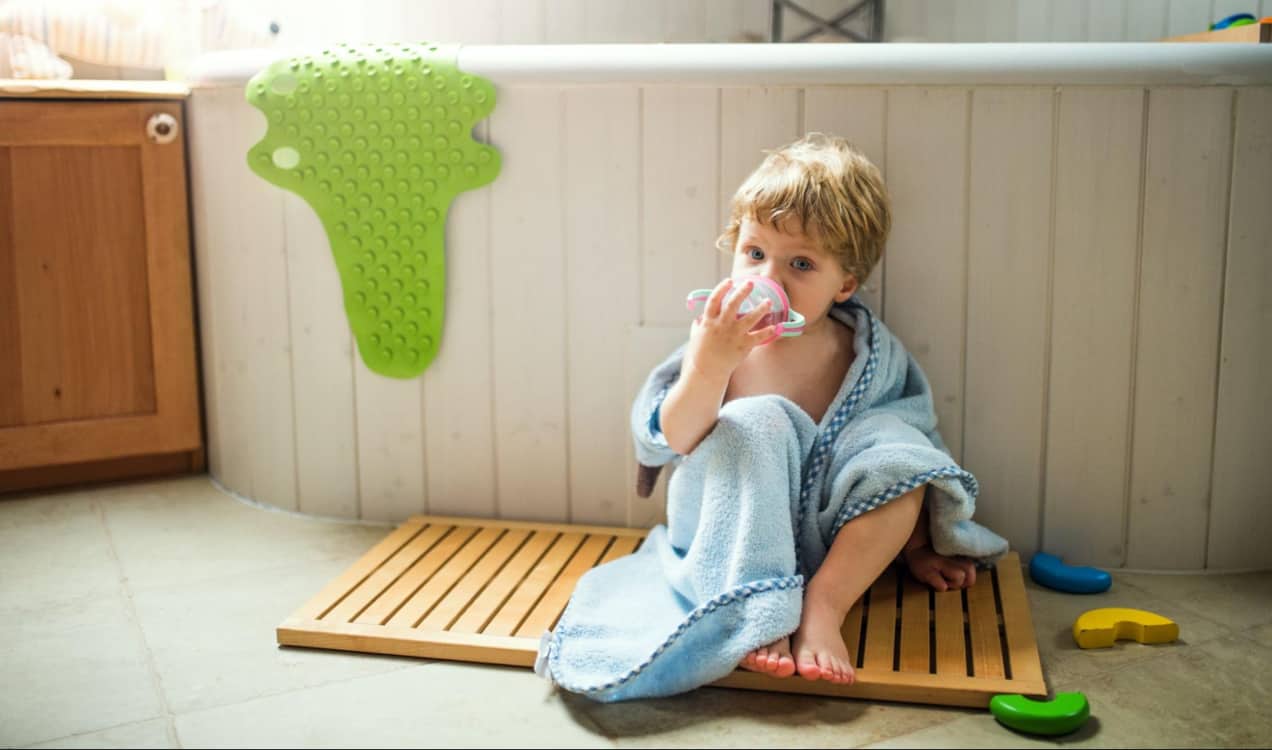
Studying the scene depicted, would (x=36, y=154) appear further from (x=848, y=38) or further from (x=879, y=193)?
(x=848, y=38)

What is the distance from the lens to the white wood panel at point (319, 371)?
1698 mm

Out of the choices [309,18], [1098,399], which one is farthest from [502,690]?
[309,18]

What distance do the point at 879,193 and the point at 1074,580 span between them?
1.75ft

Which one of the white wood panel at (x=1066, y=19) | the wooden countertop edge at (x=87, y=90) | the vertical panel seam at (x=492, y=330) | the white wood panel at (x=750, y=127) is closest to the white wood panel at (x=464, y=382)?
the vertical panel seam at (x=492, y=330)

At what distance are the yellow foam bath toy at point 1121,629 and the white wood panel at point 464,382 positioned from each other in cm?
81

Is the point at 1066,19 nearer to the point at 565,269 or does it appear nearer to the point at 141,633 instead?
the point at 565,269

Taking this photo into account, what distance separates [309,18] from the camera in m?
2.27

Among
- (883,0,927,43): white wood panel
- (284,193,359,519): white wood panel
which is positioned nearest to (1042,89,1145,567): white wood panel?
(284,193,359,519): white wood panel

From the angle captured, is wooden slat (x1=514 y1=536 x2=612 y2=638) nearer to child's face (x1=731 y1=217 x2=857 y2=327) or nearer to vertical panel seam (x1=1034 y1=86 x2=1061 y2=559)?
child's face (x1=731 y1=217 x2=857 y2=327)

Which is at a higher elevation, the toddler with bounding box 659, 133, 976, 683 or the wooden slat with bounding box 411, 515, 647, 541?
the toddler with bounding box 659, 133, 976, 683

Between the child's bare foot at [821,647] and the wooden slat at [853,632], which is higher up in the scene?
the child's bare foot at [821,647]

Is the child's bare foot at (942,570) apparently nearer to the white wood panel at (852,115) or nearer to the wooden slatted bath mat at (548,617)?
the wooden slatted bath mat at (548,617)

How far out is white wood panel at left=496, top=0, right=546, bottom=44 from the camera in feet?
8.11

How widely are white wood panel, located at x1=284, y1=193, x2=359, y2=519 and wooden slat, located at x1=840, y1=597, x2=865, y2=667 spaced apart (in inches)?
30.3
